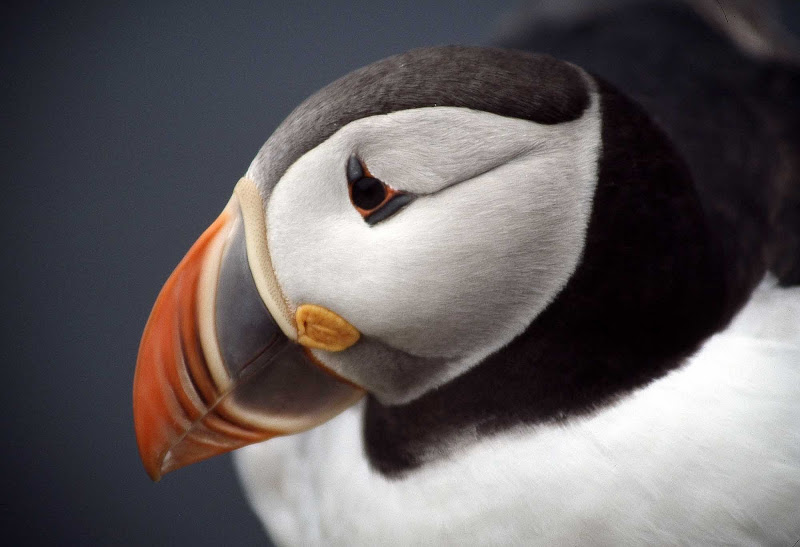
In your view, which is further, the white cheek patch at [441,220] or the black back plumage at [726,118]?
the black back plumage at [726,118]

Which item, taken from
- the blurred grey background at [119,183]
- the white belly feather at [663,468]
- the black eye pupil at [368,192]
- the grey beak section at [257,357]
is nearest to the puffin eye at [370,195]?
the black eye pupil at [368,192]

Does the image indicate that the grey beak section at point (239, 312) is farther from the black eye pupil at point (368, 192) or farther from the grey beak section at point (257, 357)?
the black eye pupil at point (368, 192)

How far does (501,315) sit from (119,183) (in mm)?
1114

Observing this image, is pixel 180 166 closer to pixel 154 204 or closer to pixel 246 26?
pixel 154 204

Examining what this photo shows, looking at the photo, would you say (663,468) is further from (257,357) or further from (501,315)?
(257,357)

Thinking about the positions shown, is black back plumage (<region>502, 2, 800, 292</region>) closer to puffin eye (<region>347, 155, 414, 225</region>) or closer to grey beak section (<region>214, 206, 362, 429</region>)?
puffin eye (<region>347, 155, 414, 225</region>)

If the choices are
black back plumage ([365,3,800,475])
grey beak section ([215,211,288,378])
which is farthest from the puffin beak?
black back plumage ([365,3,800,475])

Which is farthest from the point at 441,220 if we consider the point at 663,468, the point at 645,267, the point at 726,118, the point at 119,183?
the point at 119,183

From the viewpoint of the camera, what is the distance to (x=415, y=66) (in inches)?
27.0

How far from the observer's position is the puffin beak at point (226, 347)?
2.37 ft

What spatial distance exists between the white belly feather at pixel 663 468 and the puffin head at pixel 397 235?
80mm

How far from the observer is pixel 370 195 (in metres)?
0.67

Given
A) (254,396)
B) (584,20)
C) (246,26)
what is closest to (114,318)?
(246,26)

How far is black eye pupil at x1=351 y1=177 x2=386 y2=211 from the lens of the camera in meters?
0.67
